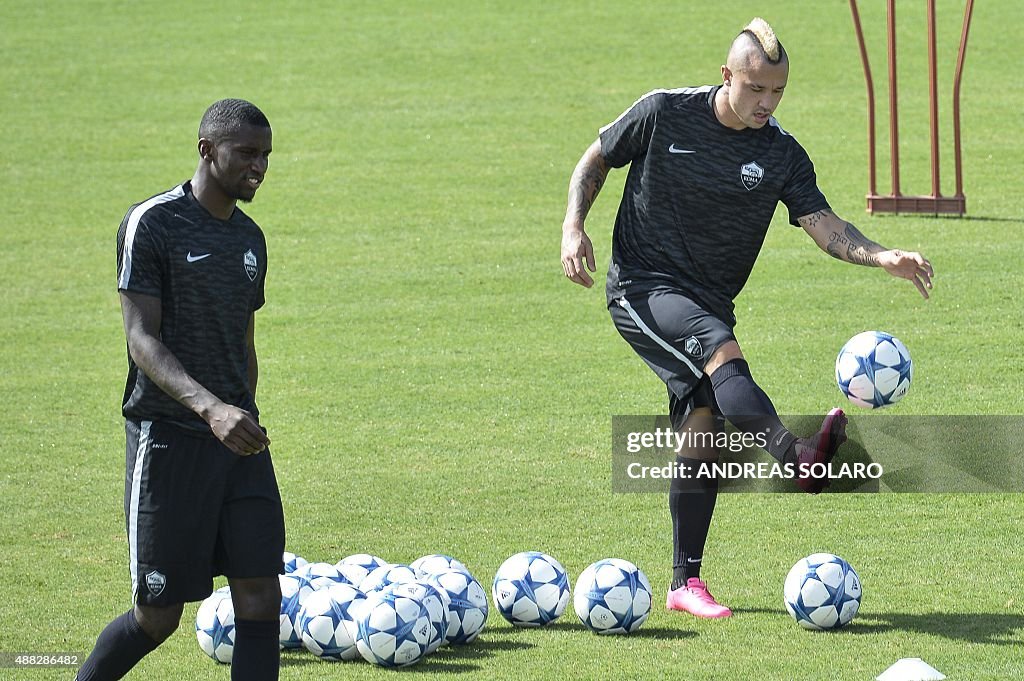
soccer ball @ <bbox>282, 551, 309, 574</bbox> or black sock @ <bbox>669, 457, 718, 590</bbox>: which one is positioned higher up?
black sock @ <bbox>669, 457, 718, 590</bbox>

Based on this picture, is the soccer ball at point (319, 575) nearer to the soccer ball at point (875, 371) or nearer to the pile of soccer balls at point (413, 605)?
the pile of soccer balls at point (413, 605)

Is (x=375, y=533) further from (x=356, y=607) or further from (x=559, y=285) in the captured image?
(x=559, y=285)

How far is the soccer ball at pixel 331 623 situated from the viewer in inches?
273

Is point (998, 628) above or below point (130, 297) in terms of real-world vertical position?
below

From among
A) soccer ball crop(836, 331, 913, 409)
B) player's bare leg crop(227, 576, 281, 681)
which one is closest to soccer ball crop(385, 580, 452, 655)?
player's bare leg crop(227, 576, 281, 681)

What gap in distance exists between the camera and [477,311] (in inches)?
583

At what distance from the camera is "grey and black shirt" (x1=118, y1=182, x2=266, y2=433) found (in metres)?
5.75

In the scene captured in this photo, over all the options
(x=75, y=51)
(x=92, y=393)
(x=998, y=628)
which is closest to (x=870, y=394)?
(x=998, y=628)

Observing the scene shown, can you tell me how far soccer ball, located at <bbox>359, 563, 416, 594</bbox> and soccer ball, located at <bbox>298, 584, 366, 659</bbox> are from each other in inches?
9.0

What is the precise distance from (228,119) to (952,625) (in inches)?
156

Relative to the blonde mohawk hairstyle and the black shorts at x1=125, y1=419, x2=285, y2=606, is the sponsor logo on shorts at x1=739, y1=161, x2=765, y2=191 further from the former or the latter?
the black shorts at x1=125, y1=419, x2=285, y2=606

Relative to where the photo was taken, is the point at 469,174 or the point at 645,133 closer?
the point at 645,133

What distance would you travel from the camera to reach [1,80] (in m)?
25.2

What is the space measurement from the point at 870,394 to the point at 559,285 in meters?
7.45
